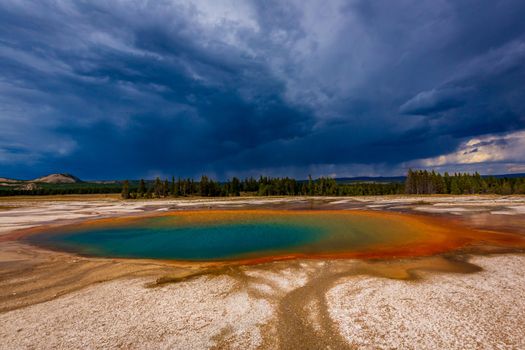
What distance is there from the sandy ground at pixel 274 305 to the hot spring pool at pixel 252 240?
14.1ft

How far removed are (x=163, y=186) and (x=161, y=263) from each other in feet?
365

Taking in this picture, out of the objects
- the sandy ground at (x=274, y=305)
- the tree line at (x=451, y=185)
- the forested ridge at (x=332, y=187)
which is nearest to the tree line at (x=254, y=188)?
the forested ridge at (x=332, y=187)

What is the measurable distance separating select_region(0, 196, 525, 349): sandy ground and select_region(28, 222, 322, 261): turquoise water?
539cm

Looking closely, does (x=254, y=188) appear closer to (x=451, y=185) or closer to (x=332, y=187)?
(x=332, y=187)

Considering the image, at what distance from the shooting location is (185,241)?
27859 millimetres

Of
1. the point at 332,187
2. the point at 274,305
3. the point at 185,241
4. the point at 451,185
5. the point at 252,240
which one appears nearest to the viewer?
the point at 274,305

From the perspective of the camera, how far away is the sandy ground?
339 inches

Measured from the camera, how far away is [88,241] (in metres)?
28.2

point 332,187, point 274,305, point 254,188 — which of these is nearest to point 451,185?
point 332,187

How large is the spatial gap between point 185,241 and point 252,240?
7.01 m

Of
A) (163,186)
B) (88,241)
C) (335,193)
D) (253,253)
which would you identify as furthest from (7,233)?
(335,193)

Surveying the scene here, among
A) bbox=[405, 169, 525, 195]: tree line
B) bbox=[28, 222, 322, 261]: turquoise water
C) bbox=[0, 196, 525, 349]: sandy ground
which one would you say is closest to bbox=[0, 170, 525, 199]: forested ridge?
bbox=[405, 169, 525, 195]: tree line

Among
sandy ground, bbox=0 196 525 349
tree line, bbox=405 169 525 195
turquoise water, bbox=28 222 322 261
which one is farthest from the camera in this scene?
tree line, bbox=405 169 525 195

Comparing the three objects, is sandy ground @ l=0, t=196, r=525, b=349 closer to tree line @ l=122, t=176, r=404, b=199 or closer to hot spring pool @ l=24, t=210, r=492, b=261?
hot spring pool @ l=24, t=210, r=492, b=261
